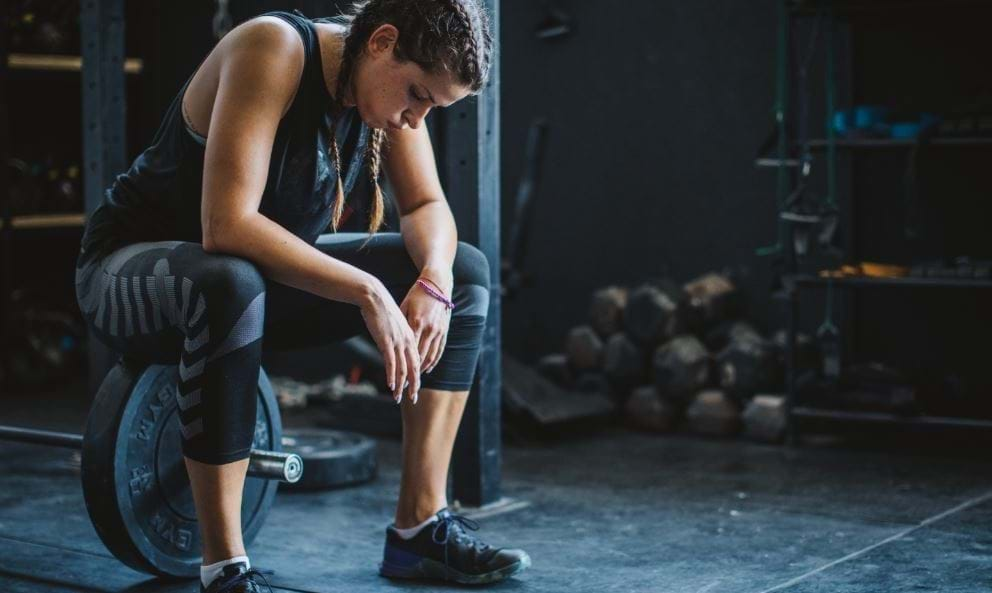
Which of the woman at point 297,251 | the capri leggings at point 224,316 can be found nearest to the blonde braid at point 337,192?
the woman at point 297,251

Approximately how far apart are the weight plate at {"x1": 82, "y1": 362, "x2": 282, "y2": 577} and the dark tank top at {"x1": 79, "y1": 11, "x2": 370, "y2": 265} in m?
0.24

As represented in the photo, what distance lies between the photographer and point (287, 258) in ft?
6.35

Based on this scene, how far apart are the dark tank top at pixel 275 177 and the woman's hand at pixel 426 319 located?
0.21m

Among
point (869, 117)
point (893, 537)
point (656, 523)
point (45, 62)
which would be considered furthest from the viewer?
point (45, 62)

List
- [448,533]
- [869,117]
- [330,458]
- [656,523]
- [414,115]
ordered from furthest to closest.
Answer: [869,117]
[330,458]
[656,523]
[448,533]
[414,115]

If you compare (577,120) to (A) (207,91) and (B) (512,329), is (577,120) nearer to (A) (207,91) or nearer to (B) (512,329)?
(B) (512,329)

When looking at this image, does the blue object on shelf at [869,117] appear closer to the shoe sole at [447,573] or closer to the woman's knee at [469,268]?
the woman's knee at [469,268]

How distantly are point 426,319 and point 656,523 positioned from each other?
913 mm

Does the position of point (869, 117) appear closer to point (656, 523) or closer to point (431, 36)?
point (656, 523)

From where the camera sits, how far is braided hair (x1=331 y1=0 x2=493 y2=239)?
1947 mm

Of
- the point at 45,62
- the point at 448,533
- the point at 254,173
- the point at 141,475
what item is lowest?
the point at 448,533

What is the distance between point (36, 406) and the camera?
449 centimetres

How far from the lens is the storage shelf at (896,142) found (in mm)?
3422

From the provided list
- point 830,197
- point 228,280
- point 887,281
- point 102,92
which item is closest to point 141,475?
point 228,280
